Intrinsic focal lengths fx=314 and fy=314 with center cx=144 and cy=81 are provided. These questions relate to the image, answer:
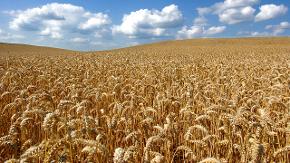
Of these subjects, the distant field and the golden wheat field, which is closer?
the golden wheat field

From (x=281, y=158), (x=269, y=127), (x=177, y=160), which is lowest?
(x=177, y=160)

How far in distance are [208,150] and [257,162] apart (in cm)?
136

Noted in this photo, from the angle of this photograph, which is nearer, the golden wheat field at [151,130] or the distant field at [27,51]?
the golden wheat field at [151,130]

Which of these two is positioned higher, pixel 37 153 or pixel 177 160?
pixel 37 153

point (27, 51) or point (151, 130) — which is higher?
point (27, 51)

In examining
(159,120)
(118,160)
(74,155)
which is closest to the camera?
(118,160)

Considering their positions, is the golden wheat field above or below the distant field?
below

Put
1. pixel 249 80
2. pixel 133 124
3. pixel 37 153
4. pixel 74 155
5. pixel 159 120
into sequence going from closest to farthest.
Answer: pixel 37 153, pixel 74 155, pixel 133 124, pixel 159 120, pixel 249 80

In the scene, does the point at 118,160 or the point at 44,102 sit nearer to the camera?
the point at 118,160

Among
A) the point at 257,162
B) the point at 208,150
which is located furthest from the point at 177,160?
the point at 257,162

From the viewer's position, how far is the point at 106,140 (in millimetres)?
4254

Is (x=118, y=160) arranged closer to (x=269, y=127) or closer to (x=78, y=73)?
(x=269, y=127)

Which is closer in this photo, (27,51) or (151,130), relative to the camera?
(151,130)

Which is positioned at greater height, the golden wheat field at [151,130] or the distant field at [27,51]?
the distant field at [27,51]
